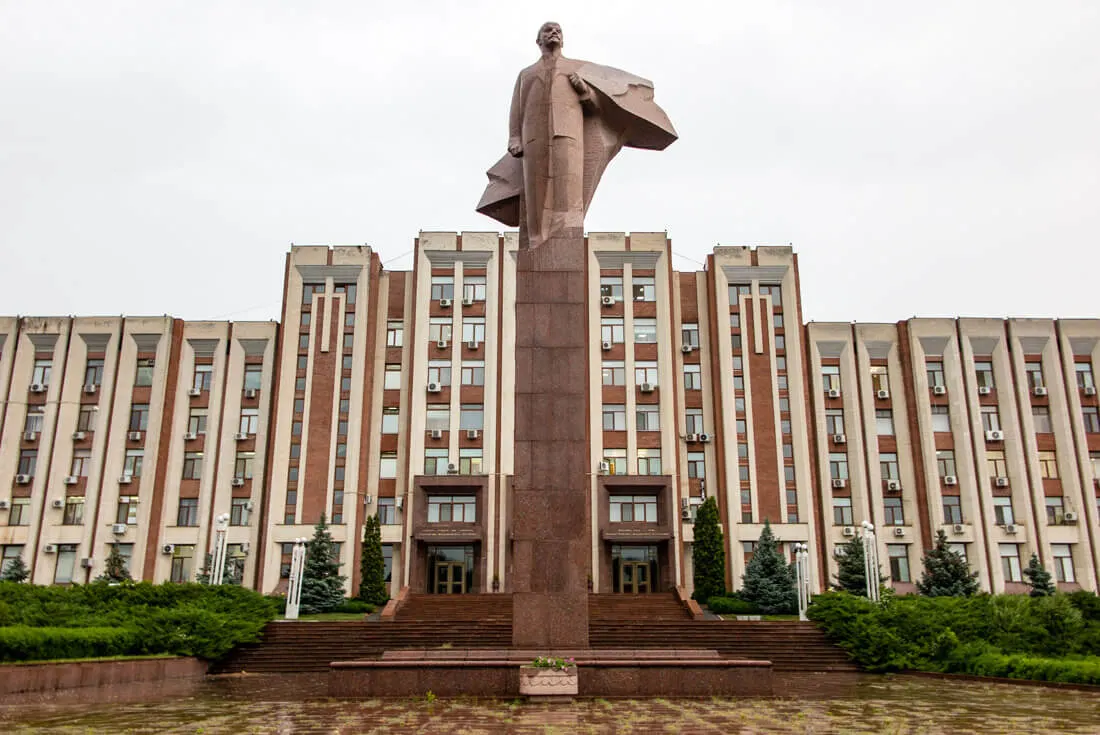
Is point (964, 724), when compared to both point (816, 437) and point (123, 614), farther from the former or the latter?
point (816, 437)

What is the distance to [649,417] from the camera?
3300cm

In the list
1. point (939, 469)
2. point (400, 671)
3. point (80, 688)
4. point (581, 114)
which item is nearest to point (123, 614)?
point (80, 688)

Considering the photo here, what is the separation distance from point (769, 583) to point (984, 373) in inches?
549

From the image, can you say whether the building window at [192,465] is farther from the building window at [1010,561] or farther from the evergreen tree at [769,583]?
the building window at [1010,561]

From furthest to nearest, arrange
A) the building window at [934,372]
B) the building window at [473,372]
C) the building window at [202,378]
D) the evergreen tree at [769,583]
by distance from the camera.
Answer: the building window at [202,378] < the building window at [934,372] < the building window at [473,372] < the evergreen tree at [769,583]

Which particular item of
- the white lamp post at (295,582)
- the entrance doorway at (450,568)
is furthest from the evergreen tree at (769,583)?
the white lamp post at (295,582)

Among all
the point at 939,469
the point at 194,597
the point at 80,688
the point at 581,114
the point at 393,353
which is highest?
the point at 393,353

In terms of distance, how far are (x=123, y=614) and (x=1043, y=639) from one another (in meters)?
16.6

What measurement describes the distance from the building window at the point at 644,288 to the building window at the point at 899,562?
12663 mm

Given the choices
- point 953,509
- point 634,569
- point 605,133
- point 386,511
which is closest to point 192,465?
point 386,511

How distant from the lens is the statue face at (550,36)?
13273 mm

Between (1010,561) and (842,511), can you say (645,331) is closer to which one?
(842,511)

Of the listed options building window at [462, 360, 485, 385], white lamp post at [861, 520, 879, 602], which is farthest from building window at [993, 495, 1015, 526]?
building window at [462, 360, 485, 385]

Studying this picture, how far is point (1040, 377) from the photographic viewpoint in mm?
34438
